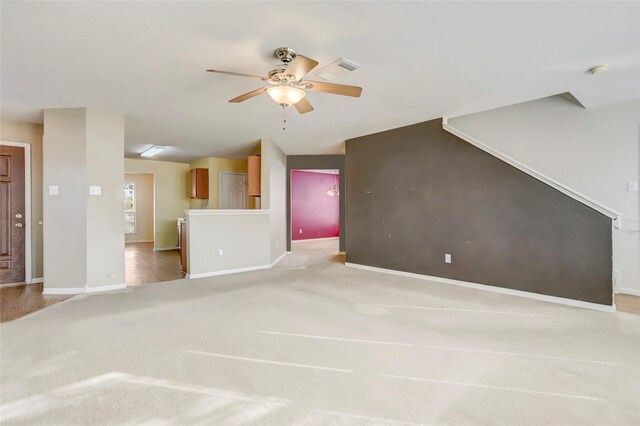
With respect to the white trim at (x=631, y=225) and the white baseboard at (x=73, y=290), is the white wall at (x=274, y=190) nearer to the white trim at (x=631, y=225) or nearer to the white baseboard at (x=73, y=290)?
the white baseboard at (x=73, y=290)

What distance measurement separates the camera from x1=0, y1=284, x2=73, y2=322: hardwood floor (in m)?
Result: 3.24

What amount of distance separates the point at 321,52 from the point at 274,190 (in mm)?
3742

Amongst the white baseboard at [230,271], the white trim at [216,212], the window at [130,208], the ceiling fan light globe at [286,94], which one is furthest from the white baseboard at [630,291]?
the window at [130,208]

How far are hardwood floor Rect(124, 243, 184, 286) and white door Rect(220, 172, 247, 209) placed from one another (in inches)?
69.3

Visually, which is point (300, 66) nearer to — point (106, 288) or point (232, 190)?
point (106, 288)

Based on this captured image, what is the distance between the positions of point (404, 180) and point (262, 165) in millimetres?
2555

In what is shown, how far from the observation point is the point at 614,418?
162 cm

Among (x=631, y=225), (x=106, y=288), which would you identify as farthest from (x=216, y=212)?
(x=631, y=225)

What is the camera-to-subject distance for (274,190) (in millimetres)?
6121

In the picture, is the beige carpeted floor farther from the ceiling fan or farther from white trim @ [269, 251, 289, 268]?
white trim @ [269, 251, 289, 268]

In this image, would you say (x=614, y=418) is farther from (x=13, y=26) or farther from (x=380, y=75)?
(x=13, y=26)

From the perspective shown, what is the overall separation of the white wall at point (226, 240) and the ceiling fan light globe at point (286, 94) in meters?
2.90

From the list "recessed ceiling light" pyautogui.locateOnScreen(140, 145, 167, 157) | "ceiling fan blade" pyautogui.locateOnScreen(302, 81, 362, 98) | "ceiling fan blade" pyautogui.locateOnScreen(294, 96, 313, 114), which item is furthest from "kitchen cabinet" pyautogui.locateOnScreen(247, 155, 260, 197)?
"ceiling fan blade" pyautogui.locateOnScreen(302, 81, 362, 98)

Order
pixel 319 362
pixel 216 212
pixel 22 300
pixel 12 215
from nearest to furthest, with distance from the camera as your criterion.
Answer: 1. pixel 319 362
2. pixel 22 300
3. pixel 12 215
4. pixel 216 212
